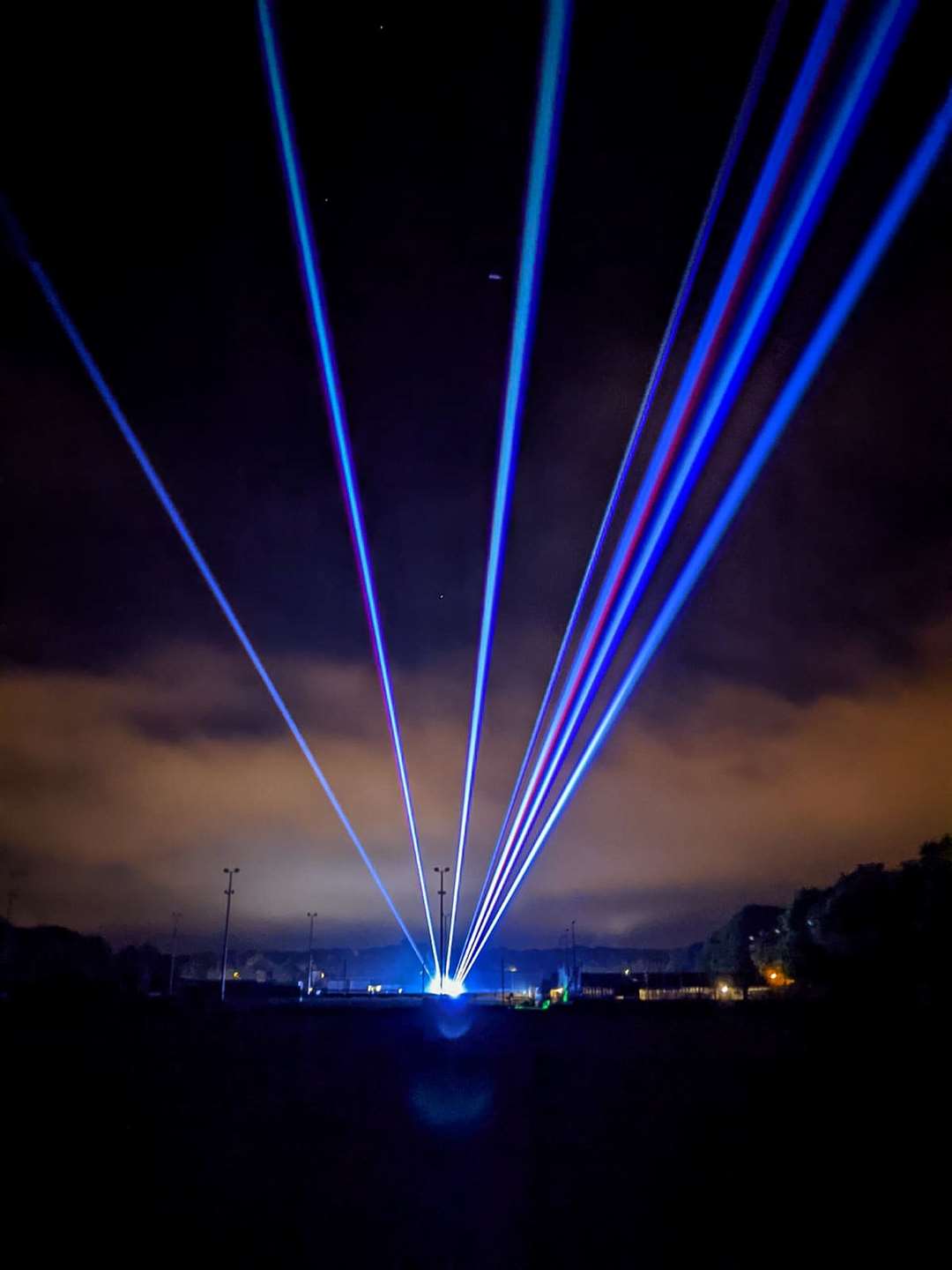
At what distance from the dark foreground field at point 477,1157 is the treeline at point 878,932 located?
23606mm

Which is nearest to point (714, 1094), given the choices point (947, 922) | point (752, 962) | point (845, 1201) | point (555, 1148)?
point (555, 1148)

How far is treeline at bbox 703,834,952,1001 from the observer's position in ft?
120

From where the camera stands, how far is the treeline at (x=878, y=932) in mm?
36562

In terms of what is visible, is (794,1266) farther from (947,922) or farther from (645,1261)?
(947,922)

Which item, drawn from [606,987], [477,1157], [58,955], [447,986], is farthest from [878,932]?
[58,955]

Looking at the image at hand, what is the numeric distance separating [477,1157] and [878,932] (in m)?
48.9

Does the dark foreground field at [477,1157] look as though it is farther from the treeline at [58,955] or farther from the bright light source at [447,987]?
the treeline at [58,955]

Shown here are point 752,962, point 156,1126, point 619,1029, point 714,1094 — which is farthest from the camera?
point 752,962

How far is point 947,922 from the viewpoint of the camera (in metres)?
39.7

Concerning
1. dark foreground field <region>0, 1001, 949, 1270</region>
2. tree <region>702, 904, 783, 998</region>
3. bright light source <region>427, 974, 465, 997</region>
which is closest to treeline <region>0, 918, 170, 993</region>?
bright light source <region>427, 974, 465, 997</region>

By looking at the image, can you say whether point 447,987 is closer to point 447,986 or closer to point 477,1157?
point 447,986

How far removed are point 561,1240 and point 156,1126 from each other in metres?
4.51

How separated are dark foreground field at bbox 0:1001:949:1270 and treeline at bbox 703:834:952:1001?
77.4 ft

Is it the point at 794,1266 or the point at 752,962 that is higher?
the point at 752,962
